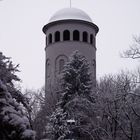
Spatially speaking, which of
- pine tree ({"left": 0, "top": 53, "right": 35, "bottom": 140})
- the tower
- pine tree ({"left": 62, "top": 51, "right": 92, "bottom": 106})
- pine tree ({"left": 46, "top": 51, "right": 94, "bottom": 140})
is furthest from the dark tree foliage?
the tower

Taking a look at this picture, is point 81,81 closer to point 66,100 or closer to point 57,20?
point 66,100

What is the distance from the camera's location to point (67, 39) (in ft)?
133

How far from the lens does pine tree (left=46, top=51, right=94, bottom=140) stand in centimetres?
A: 2491

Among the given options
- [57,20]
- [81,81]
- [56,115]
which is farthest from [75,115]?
[57,20]

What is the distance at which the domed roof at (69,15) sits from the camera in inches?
1585

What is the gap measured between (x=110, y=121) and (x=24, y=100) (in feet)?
48.9

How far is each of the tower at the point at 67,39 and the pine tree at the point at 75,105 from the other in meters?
11.5

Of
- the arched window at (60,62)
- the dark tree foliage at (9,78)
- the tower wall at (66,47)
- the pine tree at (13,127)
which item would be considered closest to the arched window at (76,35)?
the tower wall at (66,47)

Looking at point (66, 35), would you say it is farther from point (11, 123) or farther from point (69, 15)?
point (11, 123)

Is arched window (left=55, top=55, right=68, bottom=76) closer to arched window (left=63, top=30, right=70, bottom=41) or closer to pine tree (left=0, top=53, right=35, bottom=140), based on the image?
arched window (left=63, top=30, right=70, bottom=41)

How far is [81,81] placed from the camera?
27625 mm

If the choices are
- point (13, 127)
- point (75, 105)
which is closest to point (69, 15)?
point (75, 105)

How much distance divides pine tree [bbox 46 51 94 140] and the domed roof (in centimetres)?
1289

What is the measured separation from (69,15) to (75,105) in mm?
16888
